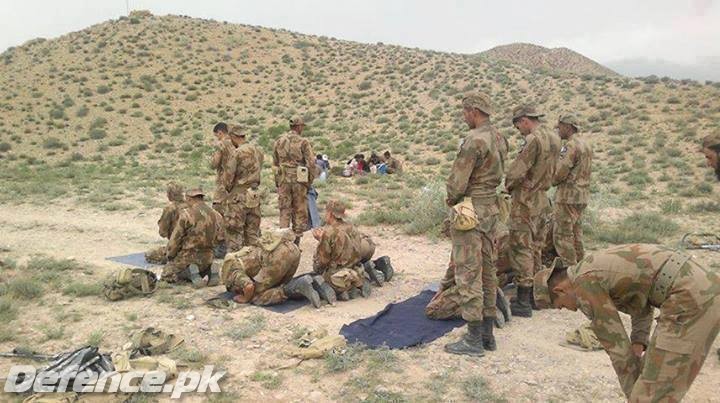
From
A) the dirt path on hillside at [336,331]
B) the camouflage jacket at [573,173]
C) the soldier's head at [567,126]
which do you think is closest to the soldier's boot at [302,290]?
the dirt path on hillside at [336,331]

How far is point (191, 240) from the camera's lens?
7078 millimetres

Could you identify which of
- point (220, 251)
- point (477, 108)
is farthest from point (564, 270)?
point (220, 251)

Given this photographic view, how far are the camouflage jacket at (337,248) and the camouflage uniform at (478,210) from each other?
1832mm

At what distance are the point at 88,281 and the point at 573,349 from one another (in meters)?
5.86

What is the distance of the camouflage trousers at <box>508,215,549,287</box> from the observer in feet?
19.9

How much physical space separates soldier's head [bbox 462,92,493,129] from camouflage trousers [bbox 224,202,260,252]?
430 centimetres

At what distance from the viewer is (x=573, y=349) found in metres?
5.41

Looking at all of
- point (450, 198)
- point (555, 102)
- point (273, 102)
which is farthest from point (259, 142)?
point (450, 198)

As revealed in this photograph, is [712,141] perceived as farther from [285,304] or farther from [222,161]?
[222,161]

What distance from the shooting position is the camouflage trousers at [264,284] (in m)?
6.52

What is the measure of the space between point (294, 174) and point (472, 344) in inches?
179

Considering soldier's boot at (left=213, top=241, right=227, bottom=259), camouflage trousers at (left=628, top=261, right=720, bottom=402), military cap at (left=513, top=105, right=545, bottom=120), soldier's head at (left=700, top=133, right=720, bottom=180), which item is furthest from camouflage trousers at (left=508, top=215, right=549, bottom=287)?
soldier's boot at (left=213, top=241, right=227, bottom=259)

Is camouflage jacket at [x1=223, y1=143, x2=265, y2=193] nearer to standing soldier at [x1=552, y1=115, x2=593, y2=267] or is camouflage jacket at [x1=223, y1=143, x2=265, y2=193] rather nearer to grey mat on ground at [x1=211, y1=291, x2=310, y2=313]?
grey mat on ground at [x1=211, y1=291, x2=310, y2=313]

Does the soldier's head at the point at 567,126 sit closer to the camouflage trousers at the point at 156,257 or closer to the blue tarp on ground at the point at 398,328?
the blue tarp on ground at the point at 398,328
